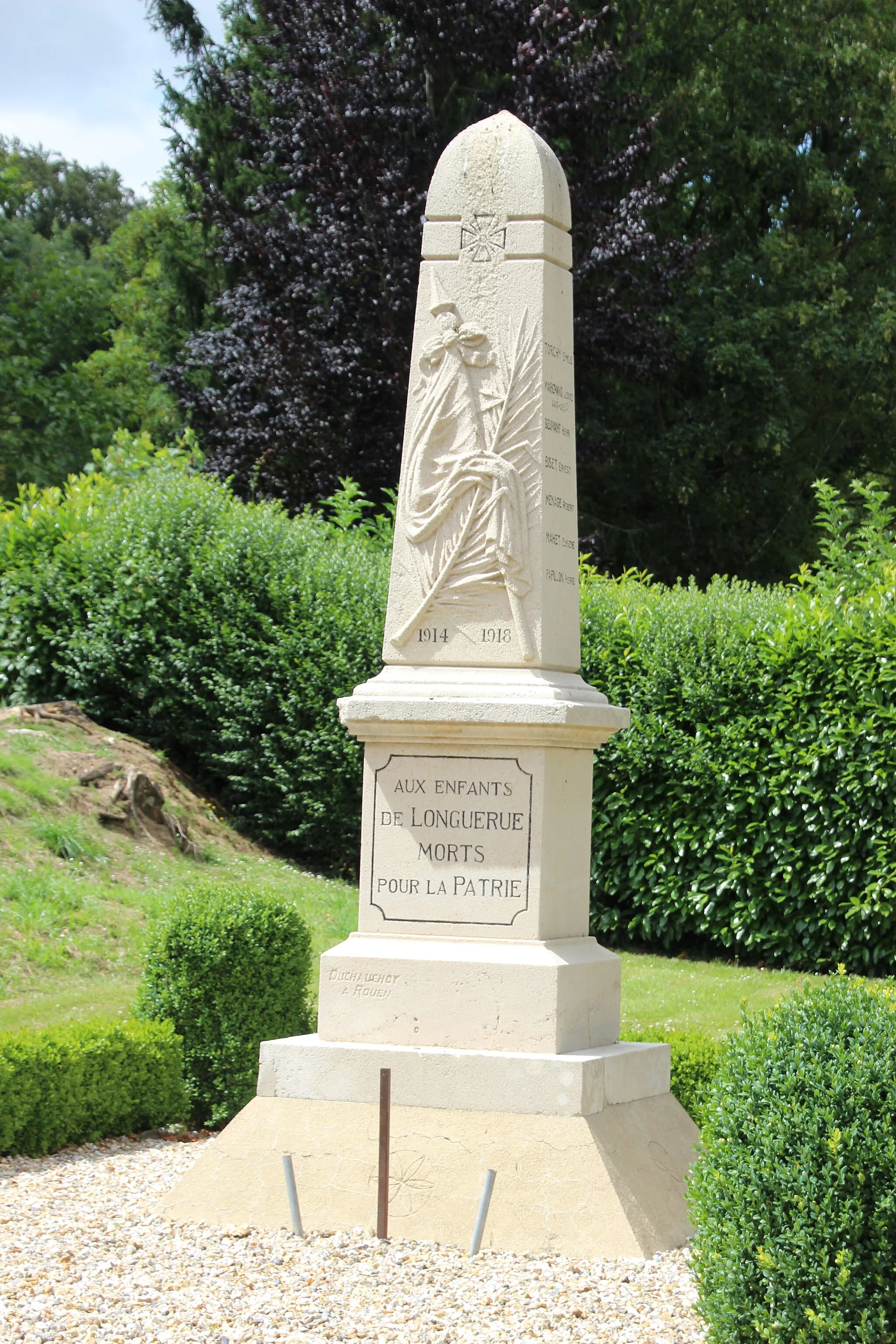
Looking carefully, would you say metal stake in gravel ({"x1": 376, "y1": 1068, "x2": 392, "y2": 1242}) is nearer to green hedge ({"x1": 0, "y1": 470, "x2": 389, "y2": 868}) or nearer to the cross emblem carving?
the cross emblem carving

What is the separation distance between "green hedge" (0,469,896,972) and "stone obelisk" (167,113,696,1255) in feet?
19.9

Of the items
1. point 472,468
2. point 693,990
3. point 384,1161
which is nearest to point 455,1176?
point 384,1161

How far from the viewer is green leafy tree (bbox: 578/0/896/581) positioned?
22391 mm

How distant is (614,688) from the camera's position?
13.7m

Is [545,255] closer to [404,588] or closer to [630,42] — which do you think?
[404,588]

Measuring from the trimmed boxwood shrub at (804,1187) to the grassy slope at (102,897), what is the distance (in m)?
5.00

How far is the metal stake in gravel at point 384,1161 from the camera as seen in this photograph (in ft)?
18.6

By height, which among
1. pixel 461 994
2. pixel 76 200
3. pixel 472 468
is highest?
pixel 76 200

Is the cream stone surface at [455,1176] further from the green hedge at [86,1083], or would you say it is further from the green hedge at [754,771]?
the green hedge at [754,771]

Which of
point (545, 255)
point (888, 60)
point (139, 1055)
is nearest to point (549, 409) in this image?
point (545, 255)

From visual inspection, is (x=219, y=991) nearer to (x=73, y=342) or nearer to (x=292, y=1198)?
(x=292, y=1198)

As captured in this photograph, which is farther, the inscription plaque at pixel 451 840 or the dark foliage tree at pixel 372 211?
the dark foliage tree at pixel 372 211

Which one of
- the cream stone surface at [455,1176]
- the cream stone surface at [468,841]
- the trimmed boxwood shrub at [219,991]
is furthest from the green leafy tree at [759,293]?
the cream stone surface at [455,1176]

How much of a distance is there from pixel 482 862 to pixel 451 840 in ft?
0.52
